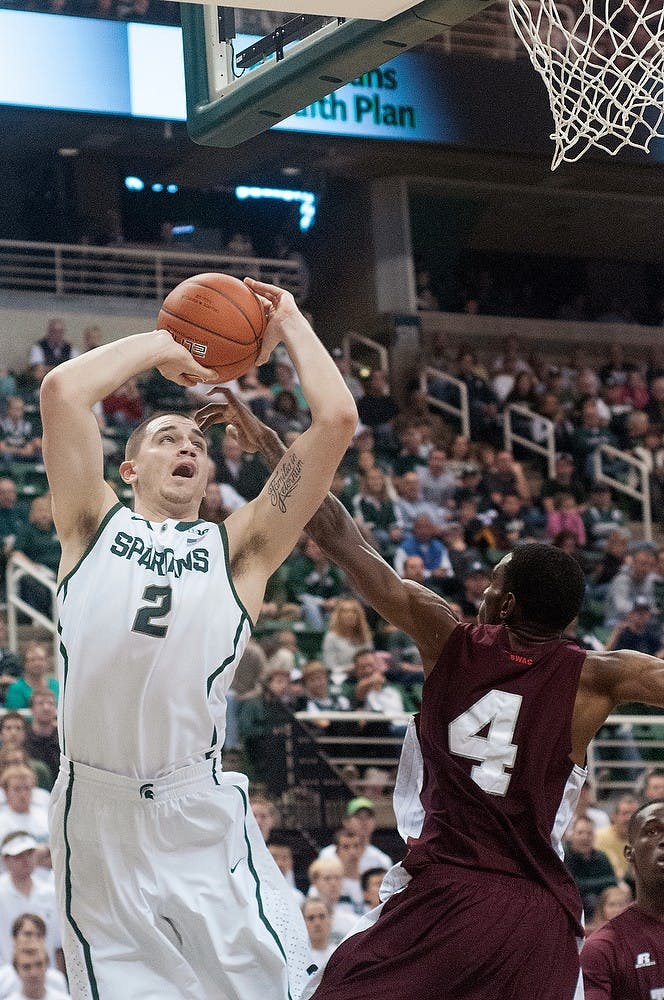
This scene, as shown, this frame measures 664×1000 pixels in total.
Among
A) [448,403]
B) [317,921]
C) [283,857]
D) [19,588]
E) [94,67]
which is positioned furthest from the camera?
[448,403]

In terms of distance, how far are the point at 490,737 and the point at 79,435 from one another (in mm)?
1205

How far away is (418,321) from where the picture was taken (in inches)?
636

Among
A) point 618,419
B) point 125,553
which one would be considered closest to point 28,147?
point 618,419

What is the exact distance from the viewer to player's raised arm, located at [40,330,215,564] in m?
3.40

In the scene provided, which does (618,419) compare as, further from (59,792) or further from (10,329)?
(59,792)

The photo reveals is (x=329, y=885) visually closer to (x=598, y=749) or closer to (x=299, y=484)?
(x=598, y=749)

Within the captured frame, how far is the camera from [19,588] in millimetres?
10562

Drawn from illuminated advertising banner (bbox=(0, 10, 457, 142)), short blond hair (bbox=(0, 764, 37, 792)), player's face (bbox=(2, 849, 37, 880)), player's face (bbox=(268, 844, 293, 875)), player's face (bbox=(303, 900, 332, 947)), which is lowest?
player's face (bbox=(303, 900, 332, 947))

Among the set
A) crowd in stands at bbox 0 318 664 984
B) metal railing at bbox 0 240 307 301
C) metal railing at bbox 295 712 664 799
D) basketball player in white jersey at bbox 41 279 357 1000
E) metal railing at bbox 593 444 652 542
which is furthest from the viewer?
metal railing at bbox 0 240 307 301

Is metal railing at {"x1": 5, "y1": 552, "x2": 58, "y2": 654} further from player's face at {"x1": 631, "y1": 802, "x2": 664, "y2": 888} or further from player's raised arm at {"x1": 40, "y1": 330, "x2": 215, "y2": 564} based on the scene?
player's raised arm at {"x1": 40, "y1": 330, "x2": 215, "y2": 564}

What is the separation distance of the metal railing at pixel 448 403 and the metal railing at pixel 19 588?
564 cm

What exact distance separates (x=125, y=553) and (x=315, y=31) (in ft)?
6.00

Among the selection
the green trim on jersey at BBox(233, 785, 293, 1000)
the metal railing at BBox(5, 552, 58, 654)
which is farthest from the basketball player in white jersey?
the metal railing at BBox(5, 552, 58, 654)

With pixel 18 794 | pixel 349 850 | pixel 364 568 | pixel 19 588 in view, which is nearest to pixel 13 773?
pixel 18 794
